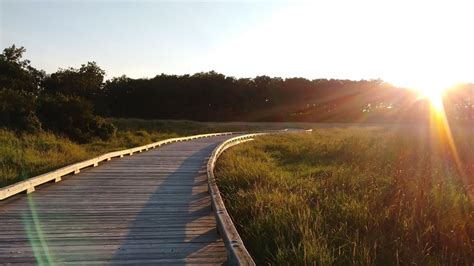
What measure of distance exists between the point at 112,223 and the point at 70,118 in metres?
20.6

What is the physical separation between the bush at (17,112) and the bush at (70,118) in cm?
197

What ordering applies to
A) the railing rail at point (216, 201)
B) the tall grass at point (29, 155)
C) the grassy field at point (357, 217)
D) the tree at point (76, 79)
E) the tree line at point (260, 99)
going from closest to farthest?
the railing rail at point (216, 201)
the grassy field at point (357, 217)
the tall grass at point (29, 155)
the tree at point (76, 79)
the tree line at point (260, 99)

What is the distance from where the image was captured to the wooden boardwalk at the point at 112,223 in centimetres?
559

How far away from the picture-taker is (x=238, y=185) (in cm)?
1043

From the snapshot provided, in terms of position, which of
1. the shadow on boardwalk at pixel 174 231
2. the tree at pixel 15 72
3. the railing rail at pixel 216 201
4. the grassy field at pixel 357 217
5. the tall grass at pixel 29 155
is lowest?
the grassy field at pixel 357 217

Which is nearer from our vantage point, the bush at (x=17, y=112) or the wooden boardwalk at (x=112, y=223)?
the wooden boardwalk at (x=112, y=223)

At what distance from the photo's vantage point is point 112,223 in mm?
7168

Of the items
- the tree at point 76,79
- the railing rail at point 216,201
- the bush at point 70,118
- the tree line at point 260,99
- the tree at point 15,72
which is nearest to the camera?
the railing rail at point 216,201

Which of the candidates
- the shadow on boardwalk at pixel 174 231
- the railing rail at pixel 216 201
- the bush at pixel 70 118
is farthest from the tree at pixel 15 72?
the shadow on boardwalk at pixel 174 231

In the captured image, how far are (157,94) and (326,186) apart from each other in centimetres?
7583

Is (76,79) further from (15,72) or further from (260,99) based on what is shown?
(260,99)

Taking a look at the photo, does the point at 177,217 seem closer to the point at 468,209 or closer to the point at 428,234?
the point at 428,234

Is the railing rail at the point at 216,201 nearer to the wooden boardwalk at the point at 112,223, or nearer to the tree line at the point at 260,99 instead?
the wooden boardwalk at the point at 112,223

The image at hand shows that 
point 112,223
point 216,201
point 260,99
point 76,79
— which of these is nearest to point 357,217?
point 216,201
